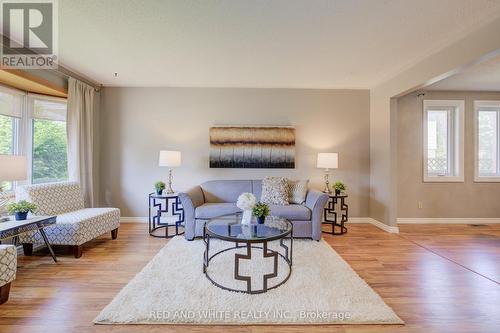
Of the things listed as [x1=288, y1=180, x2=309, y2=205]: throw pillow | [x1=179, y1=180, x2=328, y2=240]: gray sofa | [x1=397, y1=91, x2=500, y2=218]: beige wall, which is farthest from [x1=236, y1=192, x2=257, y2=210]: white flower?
[x1=397, y1=91, x2=500, y2=218]: beige wall

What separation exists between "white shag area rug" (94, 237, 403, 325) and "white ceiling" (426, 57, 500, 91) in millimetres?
3500

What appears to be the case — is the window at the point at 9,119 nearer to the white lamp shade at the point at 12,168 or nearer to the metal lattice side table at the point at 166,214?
the white lamp shade at the point at 12,168

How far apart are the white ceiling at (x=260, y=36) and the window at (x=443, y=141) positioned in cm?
165

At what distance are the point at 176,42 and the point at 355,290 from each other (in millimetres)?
3210

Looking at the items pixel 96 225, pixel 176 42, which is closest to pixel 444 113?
pixel 176 42

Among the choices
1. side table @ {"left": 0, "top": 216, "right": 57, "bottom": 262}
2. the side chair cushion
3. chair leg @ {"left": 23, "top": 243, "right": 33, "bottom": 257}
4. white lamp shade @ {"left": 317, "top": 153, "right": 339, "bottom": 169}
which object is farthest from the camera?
→ white lamp shade @ {"left": 317, "top": 153, "right": 339, "bottom": 169}

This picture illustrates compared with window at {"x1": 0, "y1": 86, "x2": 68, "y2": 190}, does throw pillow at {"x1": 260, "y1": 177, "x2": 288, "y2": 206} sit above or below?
below

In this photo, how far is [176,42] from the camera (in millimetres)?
2750

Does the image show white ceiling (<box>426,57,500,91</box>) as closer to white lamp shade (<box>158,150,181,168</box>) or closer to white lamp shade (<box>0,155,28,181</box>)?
white lamp shade (<box>158,150,181,168</box>)

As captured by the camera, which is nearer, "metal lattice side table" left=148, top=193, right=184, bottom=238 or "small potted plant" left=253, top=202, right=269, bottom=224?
"small potted plant" left=253, top=202, right=269, bottom=224

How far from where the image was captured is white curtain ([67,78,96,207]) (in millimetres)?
3727

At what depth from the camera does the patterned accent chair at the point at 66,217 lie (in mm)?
2811

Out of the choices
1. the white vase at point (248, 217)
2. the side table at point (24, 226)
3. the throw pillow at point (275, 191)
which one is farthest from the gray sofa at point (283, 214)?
the side table at point (24, 226)

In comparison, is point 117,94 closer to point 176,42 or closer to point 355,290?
point 176,42
